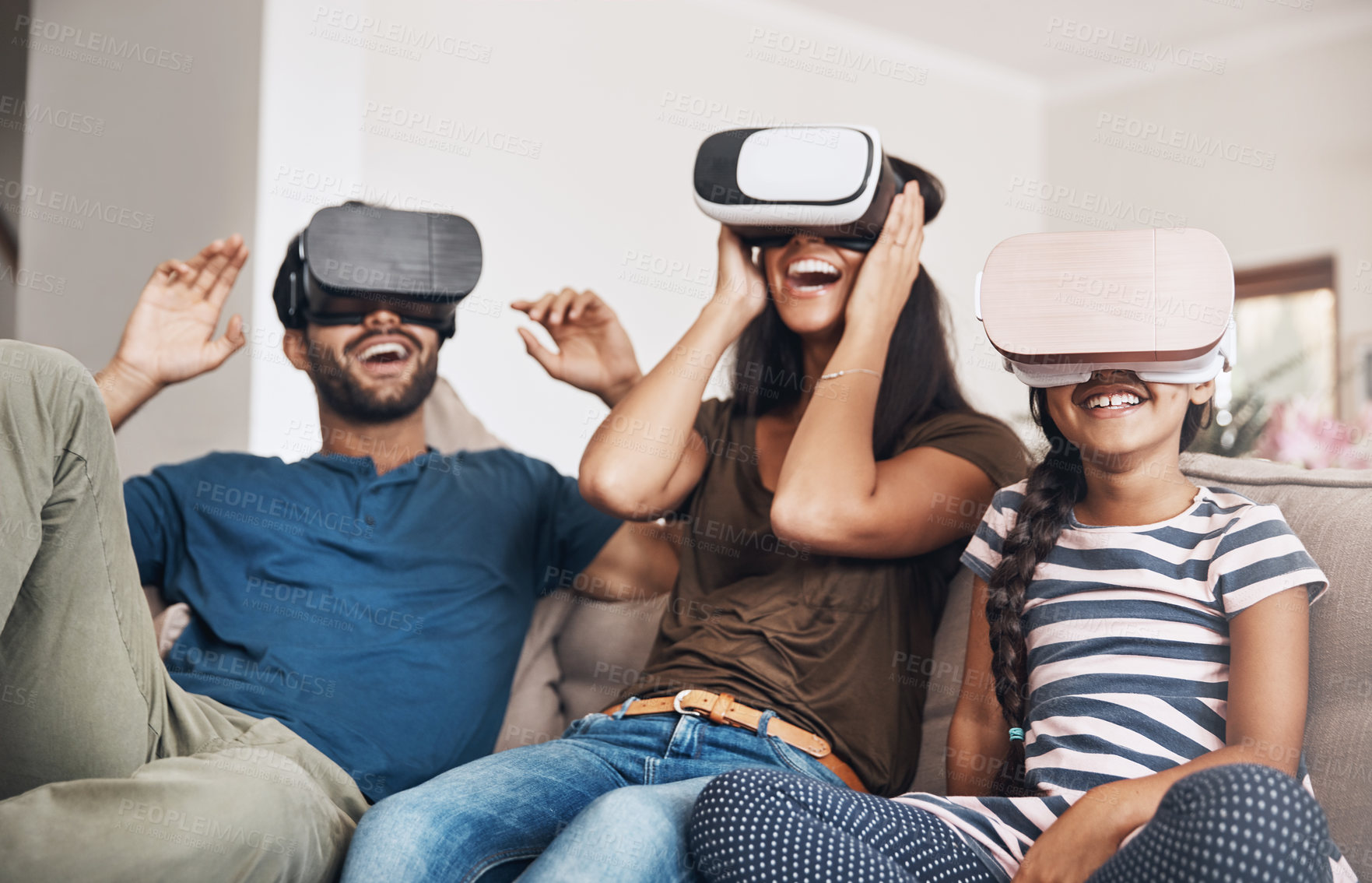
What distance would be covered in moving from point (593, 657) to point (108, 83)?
2.23 metres

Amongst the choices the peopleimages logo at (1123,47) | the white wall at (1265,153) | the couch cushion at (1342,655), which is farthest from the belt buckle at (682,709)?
the peopleimages logo at (1123,47)

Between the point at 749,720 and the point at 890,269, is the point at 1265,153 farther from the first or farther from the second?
the point at 749,720

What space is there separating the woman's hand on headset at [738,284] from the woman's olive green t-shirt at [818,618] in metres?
0.21

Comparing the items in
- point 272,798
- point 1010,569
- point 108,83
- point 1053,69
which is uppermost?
point 1053,69

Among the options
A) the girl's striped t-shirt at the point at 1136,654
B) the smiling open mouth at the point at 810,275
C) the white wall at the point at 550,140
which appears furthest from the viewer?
the white wall at the point at 550,140

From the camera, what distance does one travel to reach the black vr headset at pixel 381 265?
5.54ft

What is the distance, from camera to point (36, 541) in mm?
1030

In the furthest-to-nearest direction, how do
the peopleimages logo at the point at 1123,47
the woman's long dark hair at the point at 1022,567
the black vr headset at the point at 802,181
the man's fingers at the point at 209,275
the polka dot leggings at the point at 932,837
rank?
the peopleimages logo at the point at 1123,47, the man's fingers at the point at 209,275, the black vr headset at the point at 802,181, the woman's long dark hair at the point at 1022,567, the polka dot leggings at the point at 932,837

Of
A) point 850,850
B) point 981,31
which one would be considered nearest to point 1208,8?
point 981,31

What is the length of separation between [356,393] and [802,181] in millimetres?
793

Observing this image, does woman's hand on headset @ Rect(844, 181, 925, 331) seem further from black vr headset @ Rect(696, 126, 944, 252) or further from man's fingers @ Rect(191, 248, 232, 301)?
man's fingers @ Rect(191, 248, 232, 301)

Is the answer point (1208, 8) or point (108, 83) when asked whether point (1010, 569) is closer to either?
point (108, 83)

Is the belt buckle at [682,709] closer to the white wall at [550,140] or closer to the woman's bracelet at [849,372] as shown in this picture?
the woman's bracelet at [849,372]

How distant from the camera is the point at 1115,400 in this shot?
1103mm
